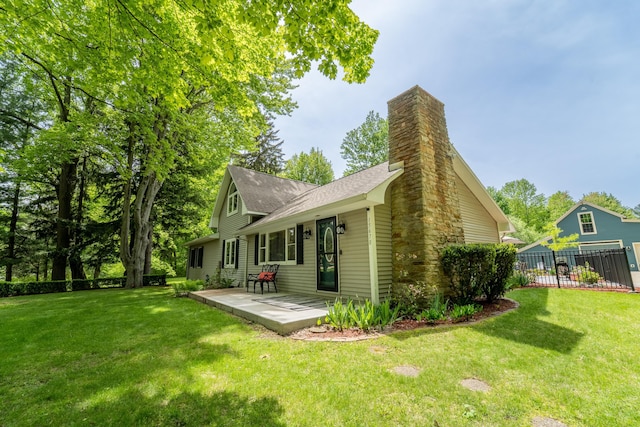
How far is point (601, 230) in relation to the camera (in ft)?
58.7

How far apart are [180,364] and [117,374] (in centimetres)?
67

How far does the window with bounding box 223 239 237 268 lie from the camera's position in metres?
12.9

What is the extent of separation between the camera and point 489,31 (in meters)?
7.42

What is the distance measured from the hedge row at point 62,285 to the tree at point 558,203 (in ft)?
147

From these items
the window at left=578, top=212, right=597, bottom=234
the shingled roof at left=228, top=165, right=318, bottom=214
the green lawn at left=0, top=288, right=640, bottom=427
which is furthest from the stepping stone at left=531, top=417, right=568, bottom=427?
the window at left=578, top=212, right=597, bottom=234

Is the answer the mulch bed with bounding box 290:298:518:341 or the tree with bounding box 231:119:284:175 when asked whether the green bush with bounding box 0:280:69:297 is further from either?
the mulch bed with bounding box 290:298:518:341

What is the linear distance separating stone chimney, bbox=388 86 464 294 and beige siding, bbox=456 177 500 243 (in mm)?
2057

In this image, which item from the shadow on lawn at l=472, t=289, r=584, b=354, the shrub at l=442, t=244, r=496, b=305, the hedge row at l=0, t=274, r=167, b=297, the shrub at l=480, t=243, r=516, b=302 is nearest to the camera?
the shadow on lawn at l=472, t=289, r=584, b=354

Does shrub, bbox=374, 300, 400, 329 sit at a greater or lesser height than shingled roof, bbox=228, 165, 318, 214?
lesser

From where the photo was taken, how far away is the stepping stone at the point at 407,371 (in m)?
2.99

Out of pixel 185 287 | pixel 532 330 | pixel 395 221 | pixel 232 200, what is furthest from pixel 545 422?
pixel 232 200

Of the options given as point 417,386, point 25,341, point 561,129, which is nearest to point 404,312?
point 417,386

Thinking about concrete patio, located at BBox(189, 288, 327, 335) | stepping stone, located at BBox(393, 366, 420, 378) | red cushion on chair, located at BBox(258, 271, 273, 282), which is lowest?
stepping stone, located at BBox(393, 366, 420, 378)

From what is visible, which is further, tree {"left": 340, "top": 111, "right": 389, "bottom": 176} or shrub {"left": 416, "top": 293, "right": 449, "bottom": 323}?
tree {"left": 340, "top": 111, "right": 389, "bottom": 176}
